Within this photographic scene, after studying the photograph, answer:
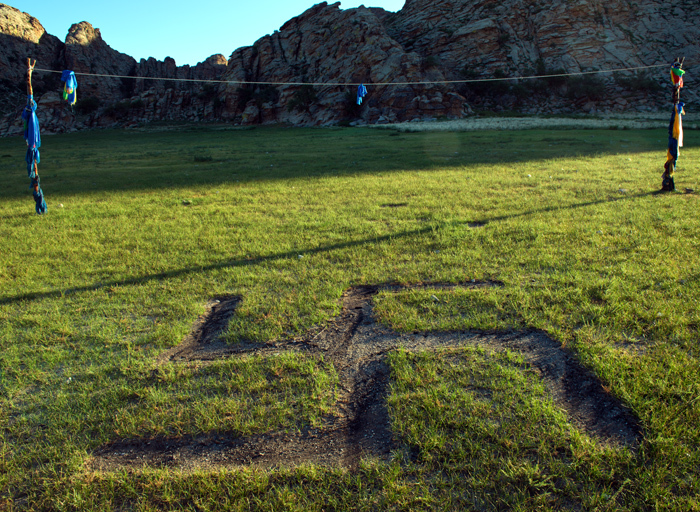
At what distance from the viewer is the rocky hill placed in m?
51.1

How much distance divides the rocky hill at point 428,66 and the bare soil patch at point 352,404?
4448 cm

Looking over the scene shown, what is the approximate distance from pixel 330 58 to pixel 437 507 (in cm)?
6512

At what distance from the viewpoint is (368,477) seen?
234 cm

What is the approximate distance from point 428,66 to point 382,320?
5617cm

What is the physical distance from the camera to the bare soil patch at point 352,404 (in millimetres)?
2521

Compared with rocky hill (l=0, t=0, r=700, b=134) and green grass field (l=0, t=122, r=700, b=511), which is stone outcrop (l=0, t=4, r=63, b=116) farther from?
green grass field (l=0, t=122, r=700, b=511)

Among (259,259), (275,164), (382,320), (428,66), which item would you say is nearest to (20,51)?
(428,66)

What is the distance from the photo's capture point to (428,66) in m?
53.8

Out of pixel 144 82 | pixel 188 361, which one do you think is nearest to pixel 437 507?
pixel 188 361

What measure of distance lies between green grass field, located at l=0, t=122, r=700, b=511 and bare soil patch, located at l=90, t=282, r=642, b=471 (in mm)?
76

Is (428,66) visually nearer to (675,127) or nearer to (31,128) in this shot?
(675,127)

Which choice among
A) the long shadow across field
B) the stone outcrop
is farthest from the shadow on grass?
the stone outcrop

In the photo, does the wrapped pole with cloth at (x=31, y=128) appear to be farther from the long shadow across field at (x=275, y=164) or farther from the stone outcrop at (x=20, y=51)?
the stone outcrop at (x=20, y=51)

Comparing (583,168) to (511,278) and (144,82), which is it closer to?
(511,278)
